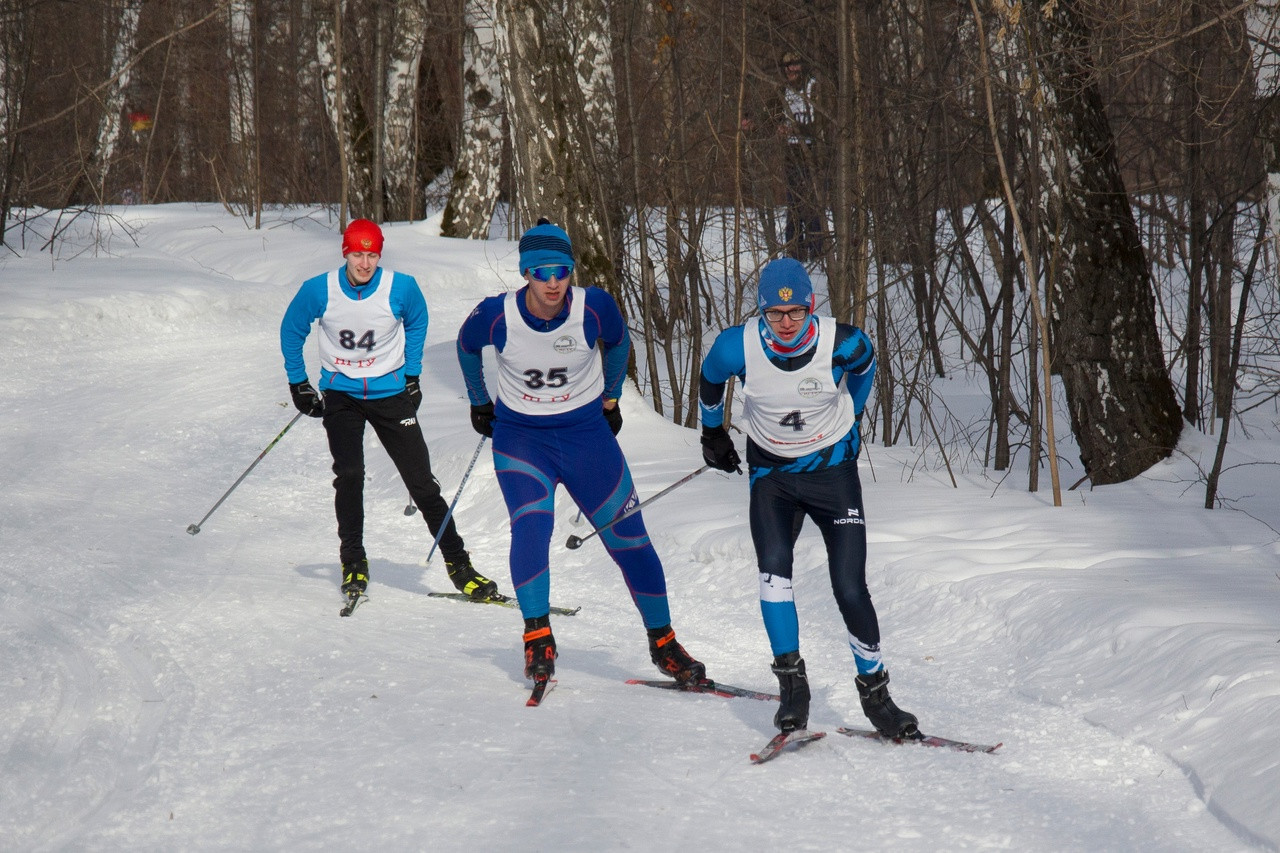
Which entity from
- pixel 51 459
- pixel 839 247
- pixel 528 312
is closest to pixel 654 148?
pixel 839 247

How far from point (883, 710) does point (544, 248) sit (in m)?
2.24

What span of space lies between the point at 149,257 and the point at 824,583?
51.0ft

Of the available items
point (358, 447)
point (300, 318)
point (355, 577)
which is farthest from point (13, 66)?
point (355, 577)

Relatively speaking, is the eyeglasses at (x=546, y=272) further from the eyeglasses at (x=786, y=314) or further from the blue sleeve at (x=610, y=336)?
the eyeglasses at (x=786, y=314)

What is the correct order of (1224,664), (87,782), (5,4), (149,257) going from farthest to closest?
(149,257) < (5,4) < (1224,664) < (87,782)

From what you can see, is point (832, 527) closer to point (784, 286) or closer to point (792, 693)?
point (792, 693)

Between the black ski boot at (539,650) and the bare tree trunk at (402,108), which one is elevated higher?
the bare tree trunk at (402,108)

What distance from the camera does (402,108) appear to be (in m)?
22.6

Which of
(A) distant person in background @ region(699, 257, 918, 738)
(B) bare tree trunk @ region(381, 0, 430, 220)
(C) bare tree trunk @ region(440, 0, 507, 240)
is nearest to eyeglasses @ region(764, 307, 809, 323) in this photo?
(A) distant person in background @ region(699, 257, 918, 738)

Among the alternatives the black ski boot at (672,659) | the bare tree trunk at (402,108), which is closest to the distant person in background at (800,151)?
the black ski boot at (672,659)

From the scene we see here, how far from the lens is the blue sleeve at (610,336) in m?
5.00

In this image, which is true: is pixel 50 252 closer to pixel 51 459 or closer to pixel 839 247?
pixel 51 459

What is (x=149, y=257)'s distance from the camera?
18656 mm

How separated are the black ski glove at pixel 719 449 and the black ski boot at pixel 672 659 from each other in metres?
0.86
